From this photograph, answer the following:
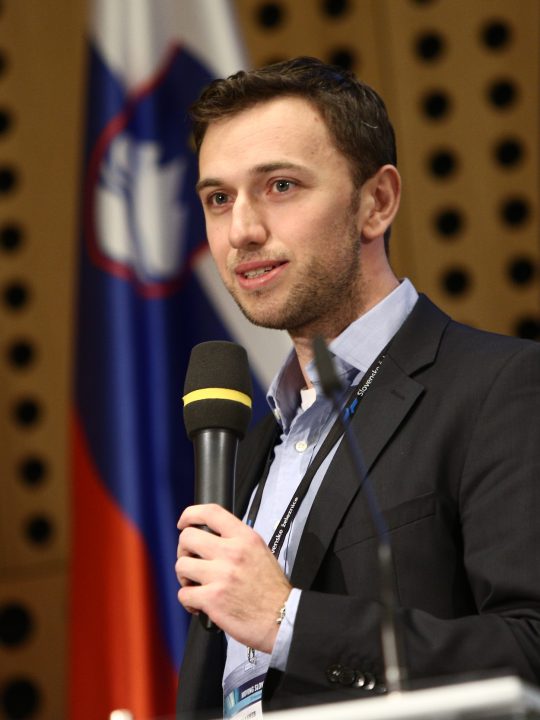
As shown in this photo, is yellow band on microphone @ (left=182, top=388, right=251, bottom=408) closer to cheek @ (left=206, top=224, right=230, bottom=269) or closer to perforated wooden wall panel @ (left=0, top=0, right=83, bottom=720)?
cheek @ (left=206, top=224, right=230, bottom=269)

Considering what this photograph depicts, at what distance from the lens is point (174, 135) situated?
3.68m

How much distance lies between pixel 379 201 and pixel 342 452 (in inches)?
24.4

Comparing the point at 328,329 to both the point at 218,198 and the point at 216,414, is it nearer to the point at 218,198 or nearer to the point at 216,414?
the point at 218,198

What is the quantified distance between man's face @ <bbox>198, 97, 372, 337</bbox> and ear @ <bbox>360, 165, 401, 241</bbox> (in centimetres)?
3

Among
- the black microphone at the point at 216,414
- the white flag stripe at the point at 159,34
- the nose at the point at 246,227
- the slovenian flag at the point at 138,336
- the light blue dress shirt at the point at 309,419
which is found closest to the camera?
the black microphone at the point at 216,414

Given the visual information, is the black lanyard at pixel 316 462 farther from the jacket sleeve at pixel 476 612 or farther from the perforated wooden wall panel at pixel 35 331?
the perforated wooden wall panel at pixel 35 331

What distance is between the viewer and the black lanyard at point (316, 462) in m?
1.86

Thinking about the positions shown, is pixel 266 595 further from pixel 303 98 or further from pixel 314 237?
pixel 303 98

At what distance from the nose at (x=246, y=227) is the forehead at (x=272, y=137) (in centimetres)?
10

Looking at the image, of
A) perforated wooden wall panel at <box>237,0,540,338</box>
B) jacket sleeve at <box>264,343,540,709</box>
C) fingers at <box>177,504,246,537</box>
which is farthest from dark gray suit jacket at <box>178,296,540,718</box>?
perforated wooden wall panel at <box>237,0,540,338</box>

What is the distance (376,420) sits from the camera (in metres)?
1.87

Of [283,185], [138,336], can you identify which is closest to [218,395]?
[283,185]

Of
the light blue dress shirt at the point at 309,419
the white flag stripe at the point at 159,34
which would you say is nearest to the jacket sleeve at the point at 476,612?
the light blue dress shirt at the point at 309,419

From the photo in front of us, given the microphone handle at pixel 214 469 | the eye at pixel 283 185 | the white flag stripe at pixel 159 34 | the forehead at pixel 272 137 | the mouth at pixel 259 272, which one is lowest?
the microphone handle at pixel 214 469
